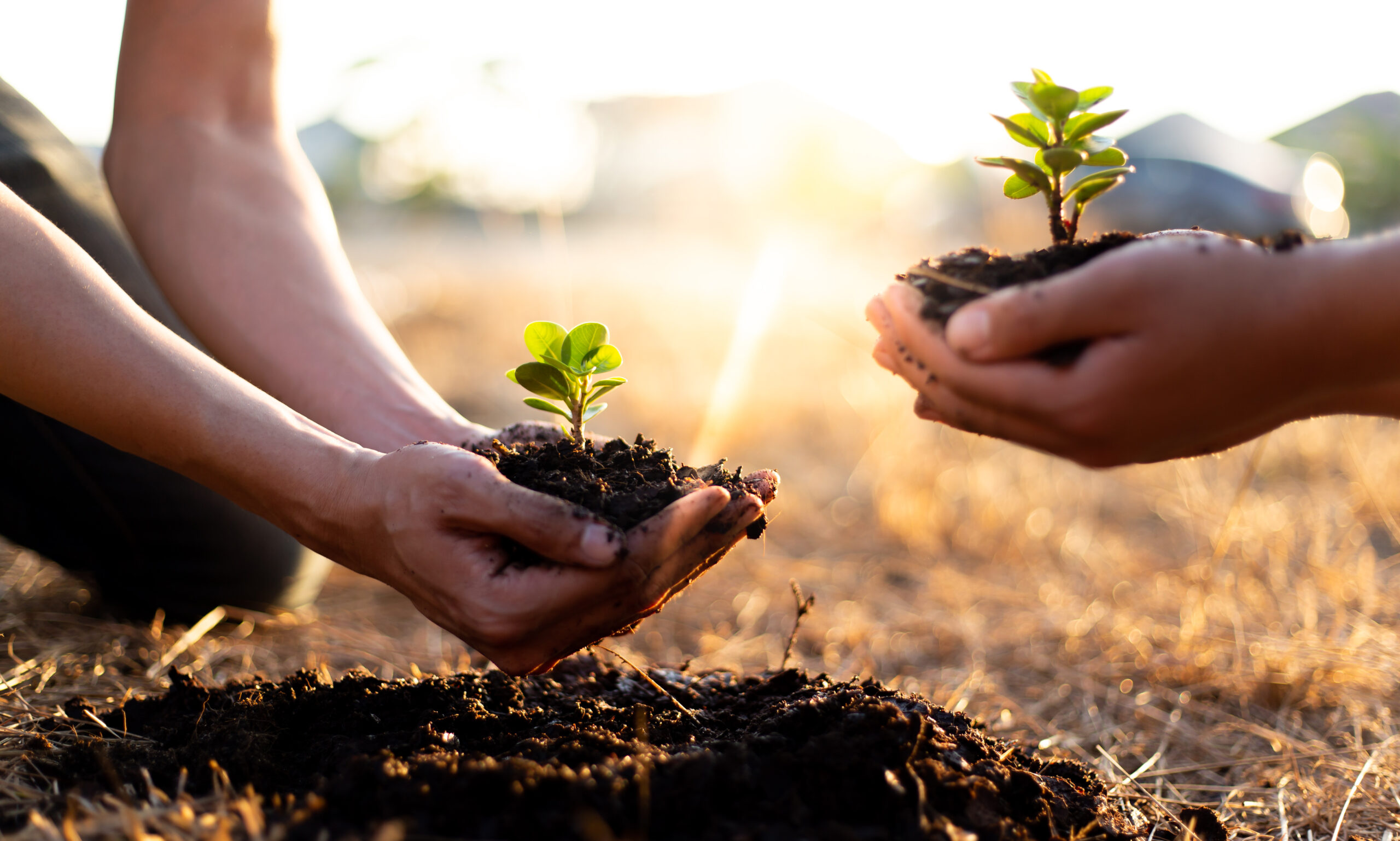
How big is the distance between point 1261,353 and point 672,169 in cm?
3161

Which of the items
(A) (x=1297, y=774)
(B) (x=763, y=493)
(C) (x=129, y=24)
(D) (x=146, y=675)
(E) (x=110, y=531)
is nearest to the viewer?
(B) (x=763, y=493)

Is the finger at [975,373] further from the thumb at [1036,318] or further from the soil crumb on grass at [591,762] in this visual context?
the soil crumb on grass at [591,762]

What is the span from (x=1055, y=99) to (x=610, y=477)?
0.95 metres

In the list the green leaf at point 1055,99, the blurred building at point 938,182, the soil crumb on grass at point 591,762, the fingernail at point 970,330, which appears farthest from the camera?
the blurred building at point 938,182

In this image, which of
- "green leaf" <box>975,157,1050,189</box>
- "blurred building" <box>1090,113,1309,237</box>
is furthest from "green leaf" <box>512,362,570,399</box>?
"blurred building" <box>1090,113,1309,237</box>

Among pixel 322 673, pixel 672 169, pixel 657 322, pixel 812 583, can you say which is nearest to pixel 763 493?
pixel 322 673

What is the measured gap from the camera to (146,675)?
70.6 inches

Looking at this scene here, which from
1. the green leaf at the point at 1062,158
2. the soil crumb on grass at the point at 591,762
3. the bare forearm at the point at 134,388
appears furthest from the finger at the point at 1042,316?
the bare forearm at the point at 134,388

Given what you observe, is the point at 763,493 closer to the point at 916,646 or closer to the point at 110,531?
the point at 916,646

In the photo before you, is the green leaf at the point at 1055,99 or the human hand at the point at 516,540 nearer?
the human hand at the point at 516,540

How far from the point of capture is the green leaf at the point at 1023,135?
4.36ft

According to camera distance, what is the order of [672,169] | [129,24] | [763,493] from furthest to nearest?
[672,169]
[129,24]
[763,493]

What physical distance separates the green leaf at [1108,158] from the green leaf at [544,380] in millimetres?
963

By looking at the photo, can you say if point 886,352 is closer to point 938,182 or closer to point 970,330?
point 970,330
